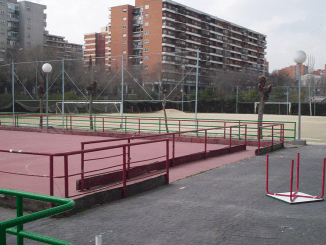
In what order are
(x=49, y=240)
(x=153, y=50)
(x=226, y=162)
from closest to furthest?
(x=49, y=240)
(x=226, y=162)
(x=153, y=50)

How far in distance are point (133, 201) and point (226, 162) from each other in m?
5.55

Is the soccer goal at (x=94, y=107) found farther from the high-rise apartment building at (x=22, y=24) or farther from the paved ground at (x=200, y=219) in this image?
the high-rise apartment building at (x=22, y=24)

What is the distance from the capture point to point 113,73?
27.1 metres

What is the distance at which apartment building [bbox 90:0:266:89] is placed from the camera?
90.7 meters

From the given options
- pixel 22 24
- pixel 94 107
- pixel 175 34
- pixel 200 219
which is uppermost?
pixel 22 24

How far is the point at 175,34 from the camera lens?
309ft

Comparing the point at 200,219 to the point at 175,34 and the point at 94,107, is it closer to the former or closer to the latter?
the point at 94,107

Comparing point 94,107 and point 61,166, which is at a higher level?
point 94,107

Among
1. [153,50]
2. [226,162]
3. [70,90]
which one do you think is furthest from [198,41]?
[226,162]

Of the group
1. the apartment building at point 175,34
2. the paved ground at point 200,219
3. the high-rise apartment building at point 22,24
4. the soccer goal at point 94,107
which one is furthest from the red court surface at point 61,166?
the high-rise apartment building at point 22,24

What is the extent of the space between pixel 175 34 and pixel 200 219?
9206 centimetres

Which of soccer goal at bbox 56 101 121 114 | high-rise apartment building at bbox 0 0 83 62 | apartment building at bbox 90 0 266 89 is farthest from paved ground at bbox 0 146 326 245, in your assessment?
high-rise apartment building at bbox 0 0 83 62

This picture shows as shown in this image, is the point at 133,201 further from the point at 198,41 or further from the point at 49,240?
the point at 198,41

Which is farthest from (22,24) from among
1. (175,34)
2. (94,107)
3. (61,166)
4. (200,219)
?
(200,219)
